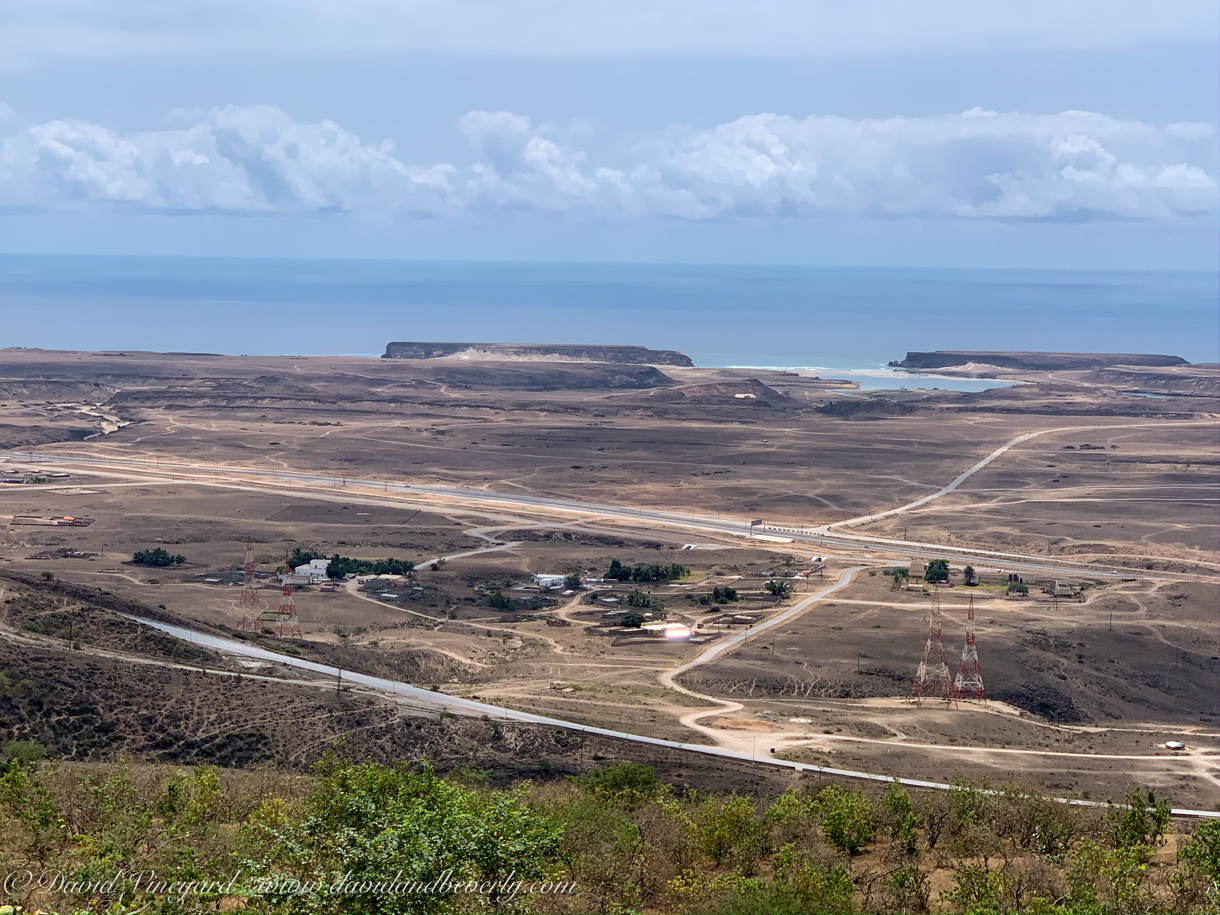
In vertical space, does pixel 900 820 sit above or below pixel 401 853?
below

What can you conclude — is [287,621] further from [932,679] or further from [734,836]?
[734,836]

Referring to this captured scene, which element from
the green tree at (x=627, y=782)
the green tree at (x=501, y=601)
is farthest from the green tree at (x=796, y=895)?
the green tree at (x=501, y=601)

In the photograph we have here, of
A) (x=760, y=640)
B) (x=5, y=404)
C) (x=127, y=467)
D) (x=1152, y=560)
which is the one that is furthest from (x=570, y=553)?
(x=5, y=404)

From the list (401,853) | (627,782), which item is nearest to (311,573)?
(627,782)

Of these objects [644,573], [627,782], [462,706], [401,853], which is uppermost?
[401,853]

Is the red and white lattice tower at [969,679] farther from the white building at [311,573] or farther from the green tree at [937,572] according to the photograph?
the white building at [311,573]
